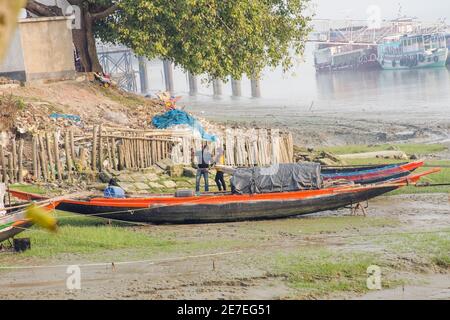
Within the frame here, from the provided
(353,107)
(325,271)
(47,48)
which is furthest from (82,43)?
(353,107)

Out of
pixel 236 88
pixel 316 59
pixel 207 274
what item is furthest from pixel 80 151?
pixel 316 59

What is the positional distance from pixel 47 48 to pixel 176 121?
5.79 metres

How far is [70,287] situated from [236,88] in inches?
2476

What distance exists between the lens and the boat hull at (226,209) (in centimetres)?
1741

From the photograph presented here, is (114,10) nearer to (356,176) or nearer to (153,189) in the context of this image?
(153,189)

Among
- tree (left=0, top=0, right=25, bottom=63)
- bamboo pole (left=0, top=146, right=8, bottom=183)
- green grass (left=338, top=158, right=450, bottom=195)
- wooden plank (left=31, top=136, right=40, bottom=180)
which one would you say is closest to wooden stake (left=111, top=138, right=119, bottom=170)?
wooden plank (left=31, top=136, right=40, bottom=180)

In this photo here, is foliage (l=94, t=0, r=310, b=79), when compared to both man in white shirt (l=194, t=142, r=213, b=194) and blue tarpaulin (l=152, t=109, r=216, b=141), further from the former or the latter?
man in white shirt (l=194, t=142, r=213, b=194)

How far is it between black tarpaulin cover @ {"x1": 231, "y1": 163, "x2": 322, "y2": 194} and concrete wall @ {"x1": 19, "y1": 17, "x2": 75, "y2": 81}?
478 inches

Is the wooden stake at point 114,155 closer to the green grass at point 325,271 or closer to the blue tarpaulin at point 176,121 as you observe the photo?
the blue tarpaulin at point 176,121

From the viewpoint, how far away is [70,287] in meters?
12.2

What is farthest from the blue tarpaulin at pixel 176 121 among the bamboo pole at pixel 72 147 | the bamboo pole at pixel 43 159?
the bamboo pole at pixel 43 159

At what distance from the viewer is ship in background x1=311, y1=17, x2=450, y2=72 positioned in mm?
85812

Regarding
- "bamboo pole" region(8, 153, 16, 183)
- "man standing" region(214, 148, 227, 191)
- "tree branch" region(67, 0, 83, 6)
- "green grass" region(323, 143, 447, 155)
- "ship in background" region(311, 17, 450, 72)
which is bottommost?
"green grass" region(323, 143, 447, 155)

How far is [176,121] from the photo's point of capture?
26109 millimetres
